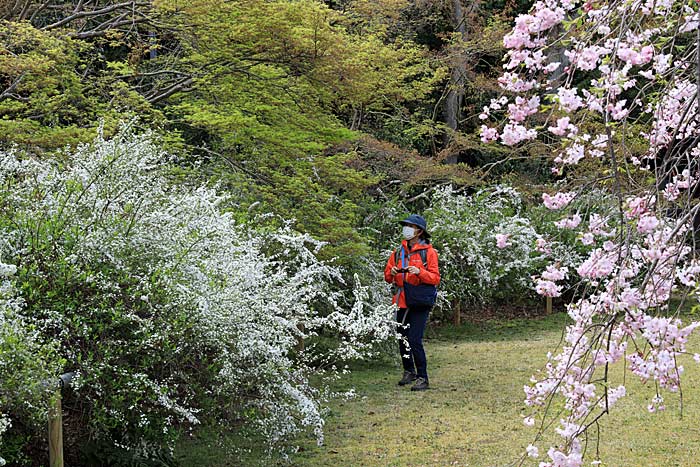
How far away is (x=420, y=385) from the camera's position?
7.77 meters

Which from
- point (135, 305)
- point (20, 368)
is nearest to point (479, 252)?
point (135, 305)

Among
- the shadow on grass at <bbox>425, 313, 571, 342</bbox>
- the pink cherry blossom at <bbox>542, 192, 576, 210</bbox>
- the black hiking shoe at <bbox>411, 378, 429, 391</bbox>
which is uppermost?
the pink cherry blossom at <bbox>542, 192, 576, 210</bbox>

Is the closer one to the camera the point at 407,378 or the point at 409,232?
the point at 409,232

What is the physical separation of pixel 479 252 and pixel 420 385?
15.2 ft

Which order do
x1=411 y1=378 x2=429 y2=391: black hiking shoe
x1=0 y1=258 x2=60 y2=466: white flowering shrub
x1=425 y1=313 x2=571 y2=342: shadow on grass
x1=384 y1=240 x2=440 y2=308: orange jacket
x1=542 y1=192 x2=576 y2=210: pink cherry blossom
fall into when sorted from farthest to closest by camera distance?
1. x1=425 y1=313 x2=571 y2=342: shadow on grass
2. x1=411 y1=378 x2=429 y2=391: black hiking shoe
3. x1=384 y1=240 x2=440 y2=308: orange jacket
4. x1=542 y1=192 x2=576 y2=210: pink cherry blossom
5. x1=0 y1=258 x2=60 y2=466: white flowering shrub

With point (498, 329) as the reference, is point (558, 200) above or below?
above

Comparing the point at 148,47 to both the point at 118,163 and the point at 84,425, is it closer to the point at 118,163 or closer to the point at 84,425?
the point at 118,163

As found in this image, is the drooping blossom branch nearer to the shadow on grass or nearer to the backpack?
the backpack

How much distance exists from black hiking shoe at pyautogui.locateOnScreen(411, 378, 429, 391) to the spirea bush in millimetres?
2562

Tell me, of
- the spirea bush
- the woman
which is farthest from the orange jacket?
the spirea bush

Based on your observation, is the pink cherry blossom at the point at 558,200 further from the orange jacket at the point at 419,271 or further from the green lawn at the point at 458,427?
the orange jacket at the point at 419,271

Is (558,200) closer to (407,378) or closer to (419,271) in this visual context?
(419,271)

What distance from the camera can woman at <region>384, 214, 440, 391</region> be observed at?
7.50 m

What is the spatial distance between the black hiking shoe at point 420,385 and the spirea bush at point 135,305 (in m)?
2.56
